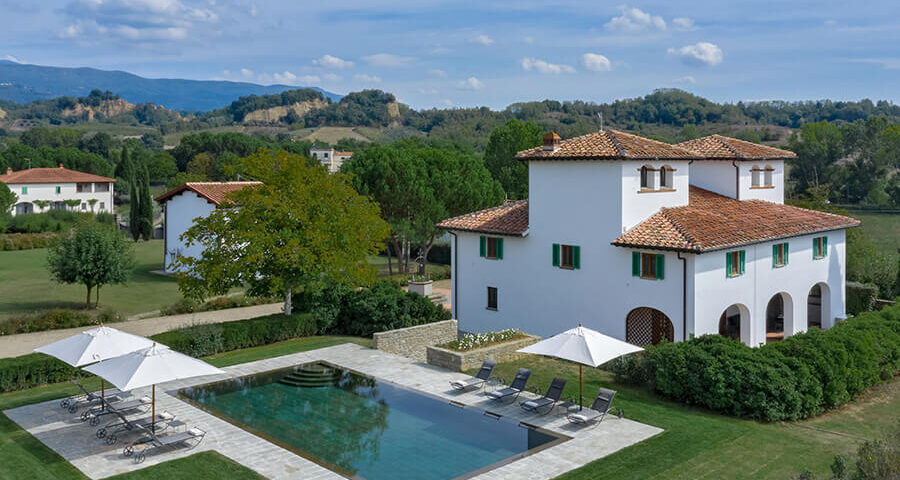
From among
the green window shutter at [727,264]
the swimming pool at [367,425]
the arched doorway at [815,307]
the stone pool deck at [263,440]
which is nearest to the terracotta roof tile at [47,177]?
the stone pool deck at [263,440]

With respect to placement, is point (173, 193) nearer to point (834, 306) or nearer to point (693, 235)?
point (693, 235)

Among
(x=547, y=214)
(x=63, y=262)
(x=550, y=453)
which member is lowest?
(x=550, y=453)

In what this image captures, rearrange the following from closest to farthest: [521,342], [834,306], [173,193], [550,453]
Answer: [550,453] → [521,342] → [834,306] → [173,193]

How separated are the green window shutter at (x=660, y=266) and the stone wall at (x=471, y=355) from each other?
16.3 feet

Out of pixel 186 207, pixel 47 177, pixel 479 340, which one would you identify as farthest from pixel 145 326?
pixel 47 177

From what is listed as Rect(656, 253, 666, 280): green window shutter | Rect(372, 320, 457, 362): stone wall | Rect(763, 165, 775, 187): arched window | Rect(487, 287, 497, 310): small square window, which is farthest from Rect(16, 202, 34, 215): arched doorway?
Rect(656, 253, 666, 280): green window shutter

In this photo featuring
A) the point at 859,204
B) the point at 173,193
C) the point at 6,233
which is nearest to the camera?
the point at 173,193

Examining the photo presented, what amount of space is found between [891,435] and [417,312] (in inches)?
646

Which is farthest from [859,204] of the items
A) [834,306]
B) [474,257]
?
[474,257]

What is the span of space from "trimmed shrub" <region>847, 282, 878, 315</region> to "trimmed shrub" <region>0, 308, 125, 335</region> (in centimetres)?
3249

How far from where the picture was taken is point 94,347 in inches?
668

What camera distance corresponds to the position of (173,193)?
45969mm

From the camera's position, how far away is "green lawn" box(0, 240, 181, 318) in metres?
35.4

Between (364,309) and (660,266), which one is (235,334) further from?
(660,266)
